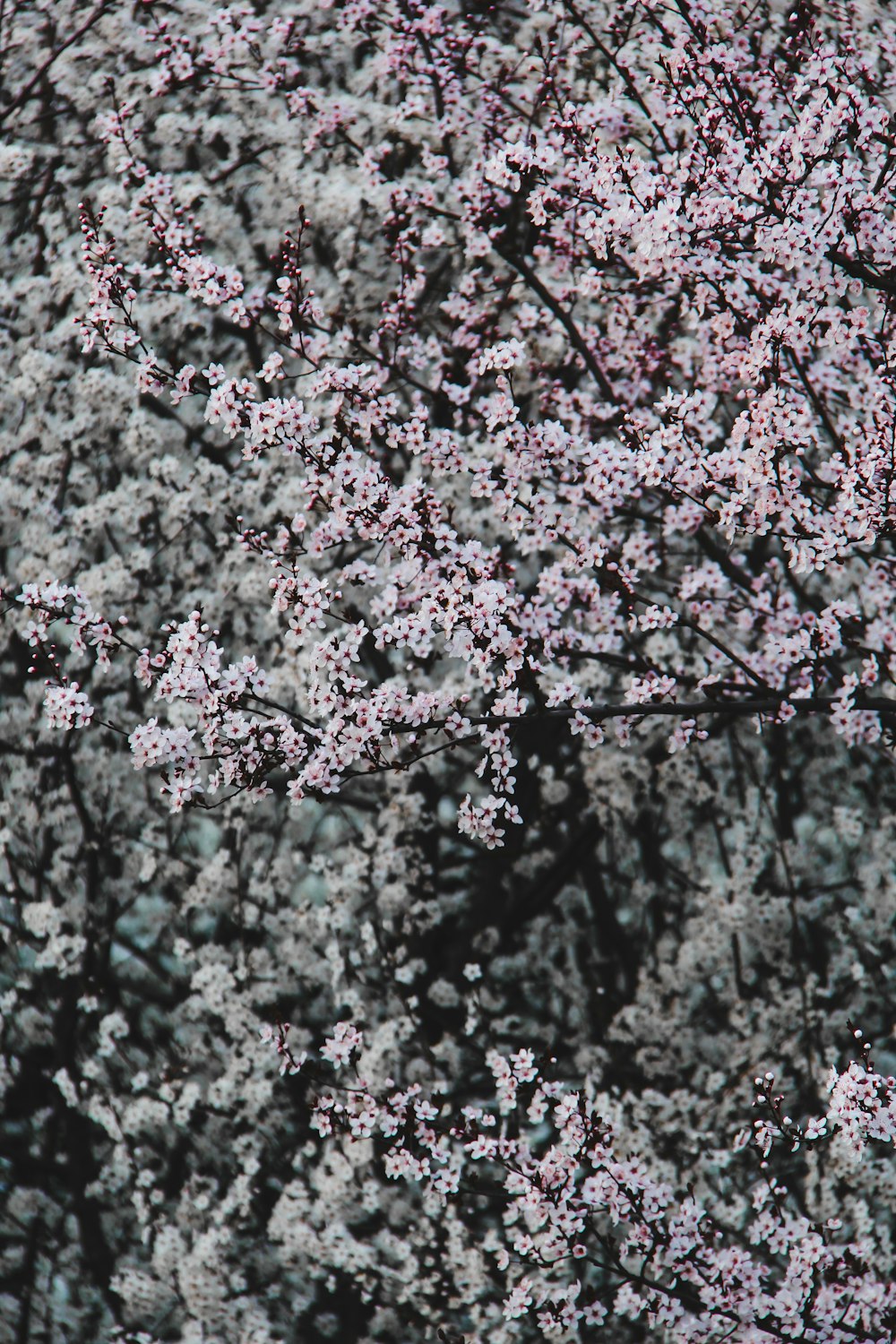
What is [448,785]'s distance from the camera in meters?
4.49

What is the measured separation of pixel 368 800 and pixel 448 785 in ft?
1.20

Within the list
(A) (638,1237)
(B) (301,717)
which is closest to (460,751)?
(B) (301,717)

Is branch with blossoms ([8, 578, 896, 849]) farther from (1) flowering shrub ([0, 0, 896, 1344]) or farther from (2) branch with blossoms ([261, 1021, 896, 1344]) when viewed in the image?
(2) branch with blossoms ([261, 1021, 896, 1344])

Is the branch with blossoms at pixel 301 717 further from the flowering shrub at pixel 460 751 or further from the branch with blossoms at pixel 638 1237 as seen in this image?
the branch with blossoms at pixel 638 1237

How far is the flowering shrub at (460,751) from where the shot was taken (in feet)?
11.0

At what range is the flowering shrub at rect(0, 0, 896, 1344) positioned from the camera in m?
3.36

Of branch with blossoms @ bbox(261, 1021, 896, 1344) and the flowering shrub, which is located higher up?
the flowering shrub

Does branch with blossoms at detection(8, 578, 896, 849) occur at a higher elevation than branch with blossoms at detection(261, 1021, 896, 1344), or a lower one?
higher

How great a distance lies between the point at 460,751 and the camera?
4570 mm

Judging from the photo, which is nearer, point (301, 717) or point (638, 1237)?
point (301, 717)

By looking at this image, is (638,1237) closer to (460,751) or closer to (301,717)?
(460,751)

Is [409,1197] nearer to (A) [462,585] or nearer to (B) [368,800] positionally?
(B) [368,800]

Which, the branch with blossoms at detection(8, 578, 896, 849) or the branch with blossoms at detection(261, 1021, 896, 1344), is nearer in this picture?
the branch with blossoms at detection(8, 578, 896, 849)

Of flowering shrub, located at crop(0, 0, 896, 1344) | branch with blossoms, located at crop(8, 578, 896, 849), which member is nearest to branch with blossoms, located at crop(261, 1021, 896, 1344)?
flowering shrub, located at crop(0, 0, 896, 1344)
